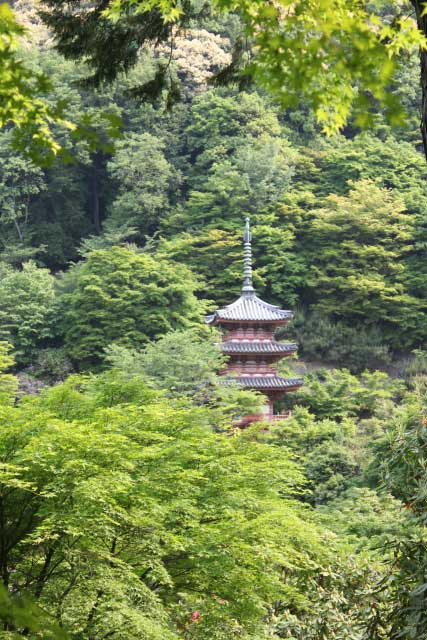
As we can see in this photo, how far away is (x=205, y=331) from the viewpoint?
1035 inches

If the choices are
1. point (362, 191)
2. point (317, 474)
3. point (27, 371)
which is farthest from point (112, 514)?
point (362, 191)

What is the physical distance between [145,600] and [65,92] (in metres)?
31.9

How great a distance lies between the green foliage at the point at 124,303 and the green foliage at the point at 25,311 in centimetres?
109

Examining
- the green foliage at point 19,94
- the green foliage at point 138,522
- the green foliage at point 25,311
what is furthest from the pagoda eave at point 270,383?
the green foliage at point 19,94

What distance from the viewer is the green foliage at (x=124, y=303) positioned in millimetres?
26953

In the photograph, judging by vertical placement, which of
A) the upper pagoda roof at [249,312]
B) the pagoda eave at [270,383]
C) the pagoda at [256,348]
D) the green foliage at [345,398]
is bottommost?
the green foliage at [345,398]

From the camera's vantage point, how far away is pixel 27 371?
28.8 meters

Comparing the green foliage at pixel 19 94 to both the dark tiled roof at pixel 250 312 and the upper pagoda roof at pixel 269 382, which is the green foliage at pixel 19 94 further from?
the dark tiled roof at pixel 250 312

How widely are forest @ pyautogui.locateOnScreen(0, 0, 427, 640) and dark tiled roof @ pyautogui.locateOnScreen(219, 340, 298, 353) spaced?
1.41 m

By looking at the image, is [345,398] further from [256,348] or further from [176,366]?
[176,366]

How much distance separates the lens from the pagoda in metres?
24.4

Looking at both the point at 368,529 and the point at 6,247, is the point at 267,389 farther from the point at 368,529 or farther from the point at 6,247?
the point at 6,247

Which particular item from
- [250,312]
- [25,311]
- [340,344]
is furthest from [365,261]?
[25,311]

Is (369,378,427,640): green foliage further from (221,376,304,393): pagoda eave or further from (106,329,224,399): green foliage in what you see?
(221,376,304,393): pagoda eave
